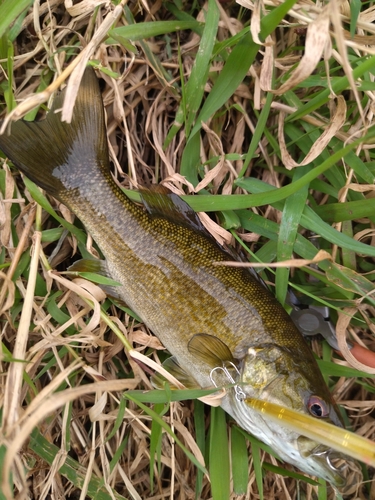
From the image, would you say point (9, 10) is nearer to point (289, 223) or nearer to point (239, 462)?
point (289, 223)

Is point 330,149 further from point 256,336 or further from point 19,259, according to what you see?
point 19,259

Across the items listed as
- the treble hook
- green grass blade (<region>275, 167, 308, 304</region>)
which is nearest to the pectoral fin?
the treble hook

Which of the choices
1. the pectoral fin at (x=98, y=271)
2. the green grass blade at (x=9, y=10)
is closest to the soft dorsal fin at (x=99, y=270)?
the pectoral fin at (x=98, y=271)

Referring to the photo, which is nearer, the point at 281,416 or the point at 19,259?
the point at 281,416

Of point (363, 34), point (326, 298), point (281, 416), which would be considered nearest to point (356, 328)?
point (326, 298)

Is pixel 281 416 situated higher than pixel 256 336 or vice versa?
pixel 256 336

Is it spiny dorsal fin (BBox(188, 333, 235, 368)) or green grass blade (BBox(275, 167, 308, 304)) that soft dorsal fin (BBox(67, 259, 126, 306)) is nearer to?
spiny dorsal fin (BBox(188, 333, 235, 368))

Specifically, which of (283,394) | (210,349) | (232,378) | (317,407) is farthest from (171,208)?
(317,407)
